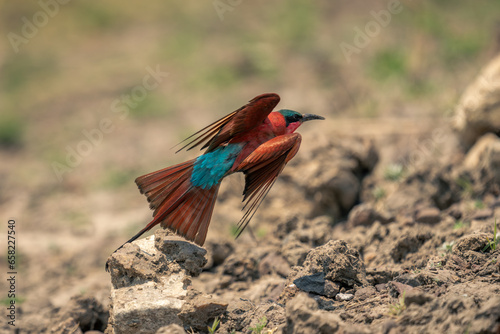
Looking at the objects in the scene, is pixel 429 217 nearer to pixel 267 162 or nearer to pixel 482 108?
pixel 482 108

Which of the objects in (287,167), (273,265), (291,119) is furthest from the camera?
(287,167)

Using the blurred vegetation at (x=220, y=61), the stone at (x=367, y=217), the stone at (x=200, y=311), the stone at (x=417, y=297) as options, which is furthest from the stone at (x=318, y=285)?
the blurred vegetation at (x=220, y=61)

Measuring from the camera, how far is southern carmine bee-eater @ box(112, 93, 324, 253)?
11.9ft

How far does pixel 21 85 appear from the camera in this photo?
37.6ft

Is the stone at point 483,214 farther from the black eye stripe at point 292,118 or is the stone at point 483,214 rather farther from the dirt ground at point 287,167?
the black eye stripe at point 292,118

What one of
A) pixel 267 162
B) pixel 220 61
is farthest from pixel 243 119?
pixel 220 61

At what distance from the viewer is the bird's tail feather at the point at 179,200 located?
3.59m

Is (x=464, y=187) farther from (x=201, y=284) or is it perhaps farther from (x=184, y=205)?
(x=184, y=205)

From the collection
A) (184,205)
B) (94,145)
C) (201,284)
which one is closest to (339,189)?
(201,284)

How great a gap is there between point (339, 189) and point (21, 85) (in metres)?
7.97

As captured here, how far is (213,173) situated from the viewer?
3.79 meters

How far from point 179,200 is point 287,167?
2.57 meters

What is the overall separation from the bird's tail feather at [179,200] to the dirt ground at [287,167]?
0.59m

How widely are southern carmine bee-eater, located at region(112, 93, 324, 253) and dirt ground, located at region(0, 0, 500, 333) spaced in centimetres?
60
